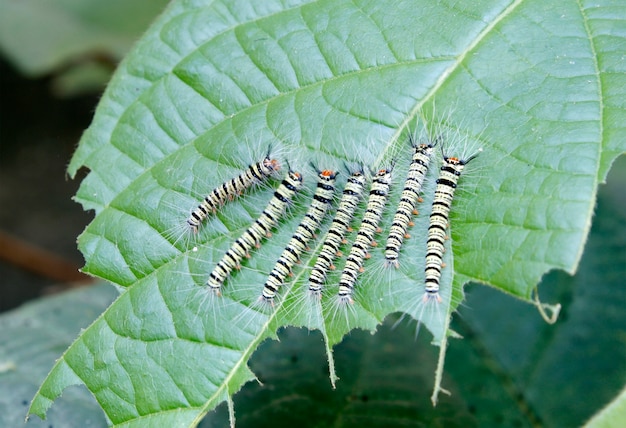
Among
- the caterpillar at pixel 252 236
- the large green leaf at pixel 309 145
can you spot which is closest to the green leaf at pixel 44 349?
the large green leaf at pixel 309 145

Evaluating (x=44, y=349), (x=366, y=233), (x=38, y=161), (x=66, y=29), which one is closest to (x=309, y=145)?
(x=366, y=233)

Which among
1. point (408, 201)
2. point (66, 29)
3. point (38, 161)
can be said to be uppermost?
point (408, 201)

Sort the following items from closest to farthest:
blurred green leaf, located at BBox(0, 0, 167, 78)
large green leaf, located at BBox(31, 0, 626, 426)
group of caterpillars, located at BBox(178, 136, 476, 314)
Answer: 1. large green leaf, located at BBox(31, 0, 626, 426)
2. group of caterpillars, located at BBox(178, 136, 476, 314)
3. blurred green leaf, located at BBox(0, 0, 167, 78)

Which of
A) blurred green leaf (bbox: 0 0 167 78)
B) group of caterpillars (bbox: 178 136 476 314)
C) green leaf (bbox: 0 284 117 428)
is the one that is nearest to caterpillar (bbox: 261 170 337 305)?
group of caterpillars (bbox: 178 136 476 314)

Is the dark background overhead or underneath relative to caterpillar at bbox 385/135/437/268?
underneath

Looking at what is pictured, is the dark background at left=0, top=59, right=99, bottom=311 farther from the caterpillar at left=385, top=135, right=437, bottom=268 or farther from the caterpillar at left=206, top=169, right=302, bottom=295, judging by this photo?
the caterpillar at left=385, top=135, right=437, bottom=268

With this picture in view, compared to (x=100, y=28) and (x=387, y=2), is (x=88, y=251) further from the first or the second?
(x=100, y=28)

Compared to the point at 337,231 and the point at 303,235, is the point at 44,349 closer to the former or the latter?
the point at 303,235
